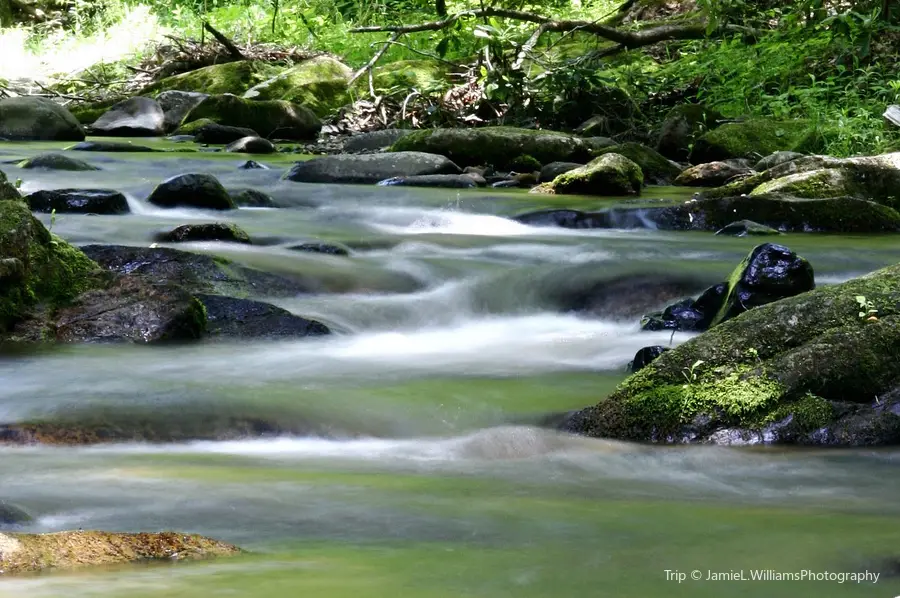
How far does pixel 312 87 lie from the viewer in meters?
16.1

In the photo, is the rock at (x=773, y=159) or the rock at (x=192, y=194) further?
the rock at (x=773, y=159)

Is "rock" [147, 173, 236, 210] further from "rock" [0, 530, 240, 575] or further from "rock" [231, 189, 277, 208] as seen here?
"rock" [0, 530, 240, 575]

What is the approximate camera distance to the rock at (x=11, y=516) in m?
2.38

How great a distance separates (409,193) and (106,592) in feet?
25.6

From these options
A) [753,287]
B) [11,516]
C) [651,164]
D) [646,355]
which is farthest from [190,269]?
[651,164]

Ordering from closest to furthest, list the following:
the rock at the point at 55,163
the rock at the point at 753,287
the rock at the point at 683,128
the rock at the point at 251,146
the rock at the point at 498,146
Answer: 1. the rock at the point at 753,287
2. the rock at the point at 55,163
3. the rock at the point at 498,146
4. the rock at the point at 683,128
5. the rock at the point at 251,146

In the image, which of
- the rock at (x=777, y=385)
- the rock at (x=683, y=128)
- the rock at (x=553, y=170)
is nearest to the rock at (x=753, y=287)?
the rock at (x=777, y=385)

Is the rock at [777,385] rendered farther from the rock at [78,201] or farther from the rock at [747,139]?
the rock at [747,139]

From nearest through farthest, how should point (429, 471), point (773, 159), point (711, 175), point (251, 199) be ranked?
point (429, 471), point (251, 199), point (773, 159), point (711, 175)

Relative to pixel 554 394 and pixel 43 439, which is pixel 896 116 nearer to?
pixel 554 394

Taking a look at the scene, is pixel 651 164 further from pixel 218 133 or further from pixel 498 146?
pixel 218 133

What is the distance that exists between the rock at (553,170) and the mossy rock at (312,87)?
569 centimetres

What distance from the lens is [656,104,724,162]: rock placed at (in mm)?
11953

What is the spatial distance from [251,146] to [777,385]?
32.8 feet
